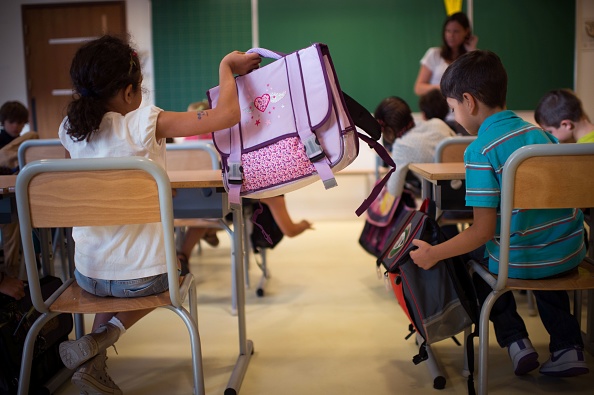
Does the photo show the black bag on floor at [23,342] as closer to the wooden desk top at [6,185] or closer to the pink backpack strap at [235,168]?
the wooden desk top at [6,185]

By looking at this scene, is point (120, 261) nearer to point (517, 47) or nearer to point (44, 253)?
point (44, 253)

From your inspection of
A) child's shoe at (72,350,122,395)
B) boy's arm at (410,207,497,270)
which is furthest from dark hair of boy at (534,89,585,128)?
child's shoe at (72,350,122,395)

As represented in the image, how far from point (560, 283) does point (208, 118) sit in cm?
105

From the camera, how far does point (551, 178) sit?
1.39 metres

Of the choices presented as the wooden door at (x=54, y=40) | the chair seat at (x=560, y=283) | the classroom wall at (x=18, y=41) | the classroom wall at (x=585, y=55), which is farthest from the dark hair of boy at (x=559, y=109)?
the wooden door at (x=54, y=40)

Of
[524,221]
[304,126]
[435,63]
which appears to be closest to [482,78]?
[524,221]

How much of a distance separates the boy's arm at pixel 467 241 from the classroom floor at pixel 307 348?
479 mm

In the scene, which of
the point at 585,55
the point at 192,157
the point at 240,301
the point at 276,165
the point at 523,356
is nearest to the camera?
the point at 276,165

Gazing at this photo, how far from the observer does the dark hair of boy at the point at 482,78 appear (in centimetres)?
167

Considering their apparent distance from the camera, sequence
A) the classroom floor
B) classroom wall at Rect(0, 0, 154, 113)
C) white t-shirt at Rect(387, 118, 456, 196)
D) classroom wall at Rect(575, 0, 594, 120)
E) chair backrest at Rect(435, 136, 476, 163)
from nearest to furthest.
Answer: the classroom floor, chair backrest at Rect(435, 136, 476, 163), white t-shirt at Rect(387, 118, 456, 196), classroom wall at Rect(575, 0, 594, 120), classroom wall at Rect(0, 0, 154, 113)

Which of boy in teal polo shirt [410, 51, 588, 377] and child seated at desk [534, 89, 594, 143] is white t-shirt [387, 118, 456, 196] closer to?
child seated at desk [534, 89, 594, 143]

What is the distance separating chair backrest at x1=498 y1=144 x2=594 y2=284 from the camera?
139 cm

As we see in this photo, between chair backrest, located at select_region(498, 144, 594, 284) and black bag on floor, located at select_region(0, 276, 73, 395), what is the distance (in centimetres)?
144

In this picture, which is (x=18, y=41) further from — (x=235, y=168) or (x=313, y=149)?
(x=313, y=149)
